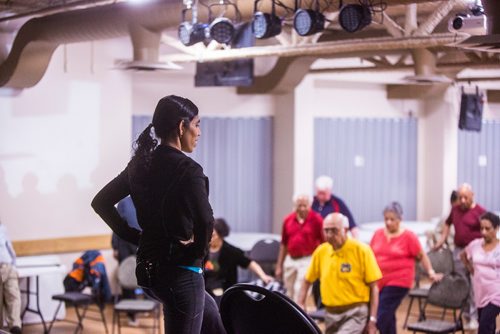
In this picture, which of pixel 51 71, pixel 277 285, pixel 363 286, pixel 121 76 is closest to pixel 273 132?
pixel 121 76

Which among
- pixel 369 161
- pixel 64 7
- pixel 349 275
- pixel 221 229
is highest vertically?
pixel 64 7

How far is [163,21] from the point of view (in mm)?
7586

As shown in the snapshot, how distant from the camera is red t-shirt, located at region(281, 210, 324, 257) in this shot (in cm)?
835

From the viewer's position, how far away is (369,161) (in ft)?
45.1

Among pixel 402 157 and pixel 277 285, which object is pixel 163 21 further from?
pixel 402 157

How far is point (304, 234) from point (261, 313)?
5.80 m

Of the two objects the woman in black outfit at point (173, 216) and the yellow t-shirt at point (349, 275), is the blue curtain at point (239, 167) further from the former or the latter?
the woman in black outfit at point (173, 216)

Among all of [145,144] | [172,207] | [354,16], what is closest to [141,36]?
[354,16]

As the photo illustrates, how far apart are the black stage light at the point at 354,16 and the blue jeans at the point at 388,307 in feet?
7.40

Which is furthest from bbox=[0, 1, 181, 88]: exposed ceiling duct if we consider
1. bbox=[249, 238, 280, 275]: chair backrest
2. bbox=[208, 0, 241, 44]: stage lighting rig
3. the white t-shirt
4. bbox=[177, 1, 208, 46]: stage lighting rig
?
the white t-shirt

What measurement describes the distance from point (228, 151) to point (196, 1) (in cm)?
492

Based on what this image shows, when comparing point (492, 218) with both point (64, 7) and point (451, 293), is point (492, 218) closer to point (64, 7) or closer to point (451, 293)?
point (451, 293)

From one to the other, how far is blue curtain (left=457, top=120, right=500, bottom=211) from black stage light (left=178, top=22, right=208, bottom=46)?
339 inches

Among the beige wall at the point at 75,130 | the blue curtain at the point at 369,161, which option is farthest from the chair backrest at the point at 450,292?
the blue curtain at the point at 369,161
